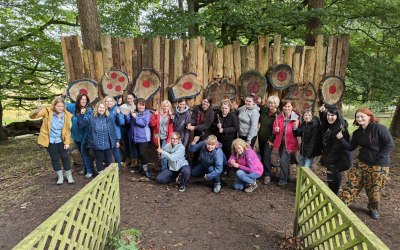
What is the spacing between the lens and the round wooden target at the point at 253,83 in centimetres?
642

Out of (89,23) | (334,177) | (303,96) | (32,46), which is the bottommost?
(334,177)

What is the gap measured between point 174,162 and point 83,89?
8.46ft

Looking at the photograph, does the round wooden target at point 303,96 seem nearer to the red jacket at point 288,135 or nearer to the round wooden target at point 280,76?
the round wooden target at point 280,76

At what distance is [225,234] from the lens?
391cm

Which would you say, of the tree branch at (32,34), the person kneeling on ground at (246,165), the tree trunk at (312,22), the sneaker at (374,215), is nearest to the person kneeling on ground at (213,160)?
the person kneeling on ground at (246,165)

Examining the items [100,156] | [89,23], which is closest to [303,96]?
[100,156]

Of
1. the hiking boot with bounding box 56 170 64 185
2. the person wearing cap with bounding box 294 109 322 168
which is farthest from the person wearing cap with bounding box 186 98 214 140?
the hiking boot with bounding box 56 170 64 185

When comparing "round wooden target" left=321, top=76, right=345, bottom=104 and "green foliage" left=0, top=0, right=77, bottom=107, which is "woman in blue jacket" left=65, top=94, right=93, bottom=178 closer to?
"green foliage" left=0, top=0, right=77, bottom=107

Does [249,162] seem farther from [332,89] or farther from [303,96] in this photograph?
[332,89]

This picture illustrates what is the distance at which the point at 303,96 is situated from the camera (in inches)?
259

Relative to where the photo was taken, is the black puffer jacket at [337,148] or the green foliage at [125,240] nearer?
the green foliage at [125,240]

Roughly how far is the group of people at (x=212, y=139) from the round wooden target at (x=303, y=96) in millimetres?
1057

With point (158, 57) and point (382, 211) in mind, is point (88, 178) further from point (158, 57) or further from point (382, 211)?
point (382, 211)

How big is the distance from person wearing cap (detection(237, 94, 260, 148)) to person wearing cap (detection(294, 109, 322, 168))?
33.6 inches
